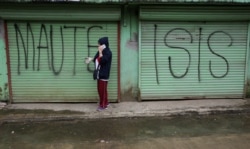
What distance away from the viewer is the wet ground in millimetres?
6253

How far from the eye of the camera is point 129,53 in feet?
28.2

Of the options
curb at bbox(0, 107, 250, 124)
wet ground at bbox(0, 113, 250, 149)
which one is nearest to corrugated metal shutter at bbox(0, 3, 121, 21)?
curb at bbox(0, 107, 250, 124)

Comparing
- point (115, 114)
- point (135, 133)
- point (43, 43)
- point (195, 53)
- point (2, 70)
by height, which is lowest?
point (135, 133)

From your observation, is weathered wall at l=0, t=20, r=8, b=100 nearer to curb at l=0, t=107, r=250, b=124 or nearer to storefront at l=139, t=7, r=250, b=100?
curb at l=0, t=107, r=250, b=124

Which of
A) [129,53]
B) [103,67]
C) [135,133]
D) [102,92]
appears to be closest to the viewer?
[135,133]

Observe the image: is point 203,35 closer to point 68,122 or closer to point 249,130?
point 249,130

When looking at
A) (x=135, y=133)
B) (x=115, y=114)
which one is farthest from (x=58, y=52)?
(x=135, y=133)

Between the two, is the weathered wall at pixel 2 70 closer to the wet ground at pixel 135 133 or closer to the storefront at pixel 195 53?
the wet ground at pixel 135 133

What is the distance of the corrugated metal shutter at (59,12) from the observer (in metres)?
7.98

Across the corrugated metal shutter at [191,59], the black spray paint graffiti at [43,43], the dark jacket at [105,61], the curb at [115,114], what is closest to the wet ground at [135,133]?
the curb at [115,114]

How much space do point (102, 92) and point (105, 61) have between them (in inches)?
30.8

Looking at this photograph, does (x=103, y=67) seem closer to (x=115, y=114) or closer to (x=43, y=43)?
(x=115, y=114)

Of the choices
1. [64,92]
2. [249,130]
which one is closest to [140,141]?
[249,130]

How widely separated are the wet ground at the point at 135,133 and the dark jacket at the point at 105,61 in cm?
108
